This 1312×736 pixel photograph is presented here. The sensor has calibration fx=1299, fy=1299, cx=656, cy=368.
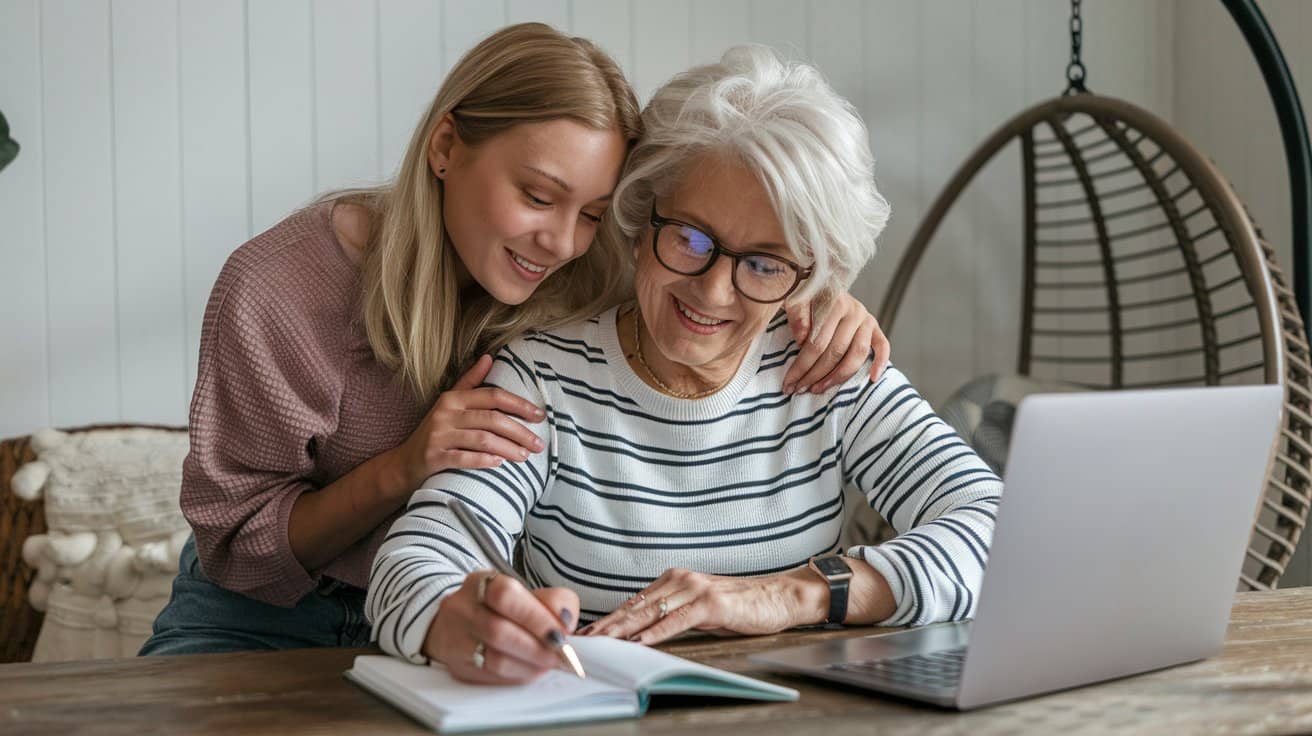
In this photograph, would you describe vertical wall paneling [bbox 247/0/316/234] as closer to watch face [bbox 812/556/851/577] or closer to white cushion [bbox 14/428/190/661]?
white cushion [bbox 14/428/190/661]

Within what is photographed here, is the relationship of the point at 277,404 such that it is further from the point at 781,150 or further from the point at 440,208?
the point at 781,150

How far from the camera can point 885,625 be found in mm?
1345

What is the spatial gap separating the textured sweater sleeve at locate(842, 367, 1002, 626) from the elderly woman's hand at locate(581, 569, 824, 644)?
3.9 inches

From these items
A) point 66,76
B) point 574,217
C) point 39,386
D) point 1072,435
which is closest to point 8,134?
point 66,76

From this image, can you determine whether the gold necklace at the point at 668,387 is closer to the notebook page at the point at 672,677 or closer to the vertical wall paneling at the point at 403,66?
the notebook page at the point at 672,677

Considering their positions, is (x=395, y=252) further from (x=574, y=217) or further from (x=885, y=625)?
(x=885, y=625)

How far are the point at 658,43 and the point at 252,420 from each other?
1.66 m

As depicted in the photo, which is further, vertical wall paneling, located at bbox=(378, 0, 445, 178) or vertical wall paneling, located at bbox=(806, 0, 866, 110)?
vertical wall paneling, located at bbox=(806, 0, 866, 110)

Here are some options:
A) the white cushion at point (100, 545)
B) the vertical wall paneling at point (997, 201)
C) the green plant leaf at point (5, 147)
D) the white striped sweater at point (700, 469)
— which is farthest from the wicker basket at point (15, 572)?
the vertical wall paneling at point (997, 201)

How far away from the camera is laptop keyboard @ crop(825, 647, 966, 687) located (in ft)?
3.33

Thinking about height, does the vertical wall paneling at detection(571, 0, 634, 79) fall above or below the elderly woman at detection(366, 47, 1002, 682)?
above

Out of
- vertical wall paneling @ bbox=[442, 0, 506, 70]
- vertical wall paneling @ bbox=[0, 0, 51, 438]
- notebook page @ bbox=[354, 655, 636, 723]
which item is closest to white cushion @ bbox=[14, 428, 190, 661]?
vertical wall paneling @ bbox=[0, 0, 51, 438]

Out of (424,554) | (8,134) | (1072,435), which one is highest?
(8,134)

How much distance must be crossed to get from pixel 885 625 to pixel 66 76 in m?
2.04
